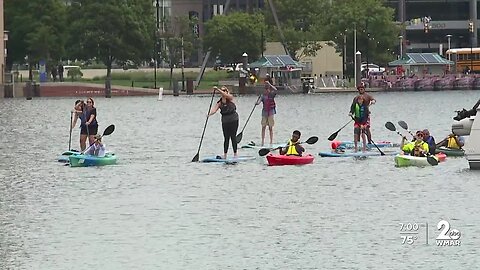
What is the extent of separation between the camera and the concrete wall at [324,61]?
14800cm

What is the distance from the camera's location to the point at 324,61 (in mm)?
148750

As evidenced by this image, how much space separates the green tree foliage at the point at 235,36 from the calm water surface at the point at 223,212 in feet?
290

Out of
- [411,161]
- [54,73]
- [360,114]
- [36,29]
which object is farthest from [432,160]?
[54,73]

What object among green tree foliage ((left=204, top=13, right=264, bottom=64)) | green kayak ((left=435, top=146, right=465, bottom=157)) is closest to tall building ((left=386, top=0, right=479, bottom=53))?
green tree foliage ((left=204, top=13, right=264, bottom=64))

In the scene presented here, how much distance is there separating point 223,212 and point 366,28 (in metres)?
115

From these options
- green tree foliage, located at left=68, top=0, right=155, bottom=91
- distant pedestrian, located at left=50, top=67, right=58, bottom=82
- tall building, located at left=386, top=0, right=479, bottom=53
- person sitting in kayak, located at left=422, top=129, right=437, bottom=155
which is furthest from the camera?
tall building, located at left=386, top=0, right=479, bottom=53

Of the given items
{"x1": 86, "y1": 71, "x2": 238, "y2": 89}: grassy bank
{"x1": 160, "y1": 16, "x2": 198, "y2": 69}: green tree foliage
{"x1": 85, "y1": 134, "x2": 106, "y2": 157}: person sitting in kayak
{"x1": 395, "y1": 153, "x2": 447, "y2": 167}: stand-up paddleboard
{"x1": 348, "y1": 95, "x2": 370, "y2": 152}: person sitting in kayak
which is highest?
{"x1": 160, "y1": 16, "x2": 198, "y2": 69}: green tree foliage

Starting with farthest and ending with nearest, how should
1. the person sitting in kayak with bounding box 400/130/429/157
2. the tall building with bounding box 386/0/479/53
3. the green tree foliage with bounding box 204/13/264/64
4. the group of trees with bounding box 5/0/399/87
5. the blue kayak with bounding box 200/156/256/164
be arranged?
1. the tall building with bounding box 386/0/479/53
2. the green tree foliage with bounding box 204/13/264/64
3. the group of trees with bounding box 5/0/399/87
4. the blue kayak with bounding box 200/156/256/164
5. the person sitting in kayak with bounding box 400/130/429/157

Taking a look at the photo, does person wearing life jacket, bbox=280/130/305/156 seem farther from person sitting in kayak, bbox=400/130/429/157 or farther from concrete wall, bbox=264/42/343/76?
concrete wall, bbox=264/42/343/76

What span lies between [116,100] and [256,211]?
91.0 metres

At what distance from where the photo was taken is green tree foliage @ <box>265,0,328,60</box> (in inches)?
5782

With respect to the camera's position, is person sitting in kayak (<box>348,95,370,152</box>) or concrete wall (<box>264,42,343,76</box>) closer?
person sitting in kayak (<box>348,95,370,152</box>)

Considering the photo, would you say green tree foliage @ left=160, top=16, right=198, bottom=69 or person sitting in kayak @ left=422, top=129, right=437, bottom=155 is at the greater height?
green tree foliage @ left=160, top=16, right=198, bottom=69

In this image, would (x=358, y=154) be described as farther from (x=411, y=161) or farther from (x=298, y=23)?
(x=298, y=23)
